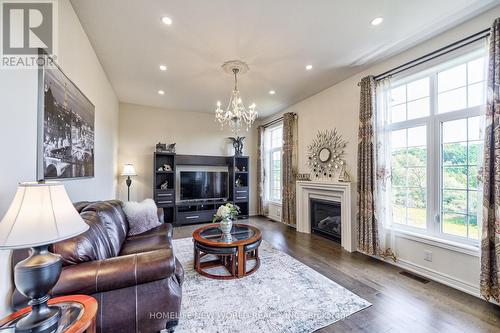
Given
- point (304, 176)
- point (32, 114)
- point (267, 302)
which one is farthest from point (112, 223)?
point (304, 176)

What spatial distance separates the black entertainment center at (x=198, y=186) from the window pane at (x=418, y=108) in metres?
3.95

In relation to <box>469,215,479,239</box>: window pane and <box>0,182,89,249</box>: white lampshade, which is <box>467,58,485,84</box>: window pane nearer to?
<box>469,215,479,239</box>: window pane

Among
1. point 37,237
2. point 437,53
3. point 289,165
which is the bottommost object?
point 37,237

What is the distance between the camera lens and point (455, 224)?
2568 millimetres

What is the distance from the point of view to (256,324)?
1.87 metres

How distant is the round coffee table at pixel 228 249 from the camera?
8.52ft

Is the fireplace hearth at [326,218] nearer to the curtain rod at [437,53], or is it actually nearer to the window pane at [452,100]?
the window pane at [452,100]

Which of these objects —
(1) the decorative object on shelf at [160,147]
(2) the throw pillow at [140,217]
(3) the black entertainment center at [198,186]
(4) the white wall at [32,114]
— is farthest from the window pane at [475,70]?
(1) the decorative object on shelf at [160,147]

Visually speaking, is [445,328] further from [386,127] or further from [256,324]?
[386,127]

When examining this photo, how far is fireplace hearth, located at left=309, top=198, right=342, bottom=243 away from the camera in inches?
158

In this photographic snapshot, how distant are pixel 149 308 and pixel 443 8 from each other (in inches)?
152

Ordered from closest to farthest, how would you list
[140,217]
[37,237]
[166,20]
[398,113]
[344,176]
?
[37,237] → [166,20] → [140,217] → [398,113] → [344,176]

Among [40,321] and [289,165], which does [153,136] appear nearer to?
[289,165]

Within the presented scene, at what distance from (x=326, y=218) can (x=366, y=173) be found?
4.56 ft
